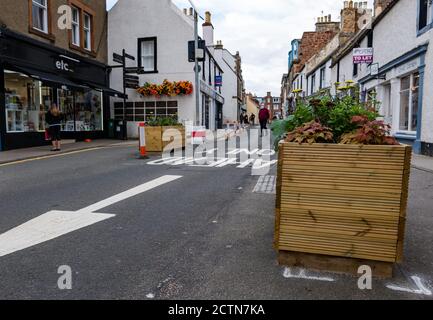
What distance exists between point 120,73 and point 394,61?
1546 cm

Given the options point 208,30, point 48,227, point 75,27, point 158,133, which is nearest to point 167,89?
point 75,27

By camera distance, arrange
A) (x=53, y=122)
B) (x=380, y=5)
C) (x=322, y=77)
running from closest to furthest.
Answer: (x=53, y=122)
(x=380, y=5)
(x=322, y=77)

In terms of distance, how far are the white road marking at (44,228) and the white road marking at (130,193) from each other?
339 millimetres

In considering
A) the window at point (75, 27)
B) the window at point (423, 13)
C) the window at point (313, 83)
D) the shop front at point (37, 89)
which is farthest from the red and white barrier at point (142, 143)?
the window at point (313, 83)

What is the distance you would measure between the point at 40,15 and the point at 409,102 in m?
15.4

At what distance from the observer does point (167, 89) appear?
2223cm

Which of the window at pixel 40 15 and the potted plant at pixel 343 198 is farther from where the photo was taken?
the window at pixel 40 15

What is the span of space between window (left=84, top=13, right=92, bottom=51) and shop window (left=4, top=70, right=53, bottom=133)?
4.77m

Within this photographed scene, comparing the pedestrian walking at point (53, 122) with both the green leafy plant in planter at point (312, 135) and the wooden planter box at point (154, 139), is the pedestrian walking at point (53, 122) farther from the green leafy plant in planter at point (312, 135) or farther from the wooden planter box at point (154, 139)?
the green leafy plant in planter at point (312, 135)

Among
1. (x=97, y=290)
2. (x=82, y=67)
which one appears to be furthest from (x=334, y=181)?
(x=82, y=67)

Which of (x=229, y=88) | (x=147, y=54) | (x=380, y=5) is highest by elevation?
(x=380, y=5)

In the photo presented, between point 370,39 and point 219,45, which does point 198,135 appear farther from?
point 219,45

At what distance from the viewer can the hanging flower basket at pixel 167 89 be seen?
22.1 m
